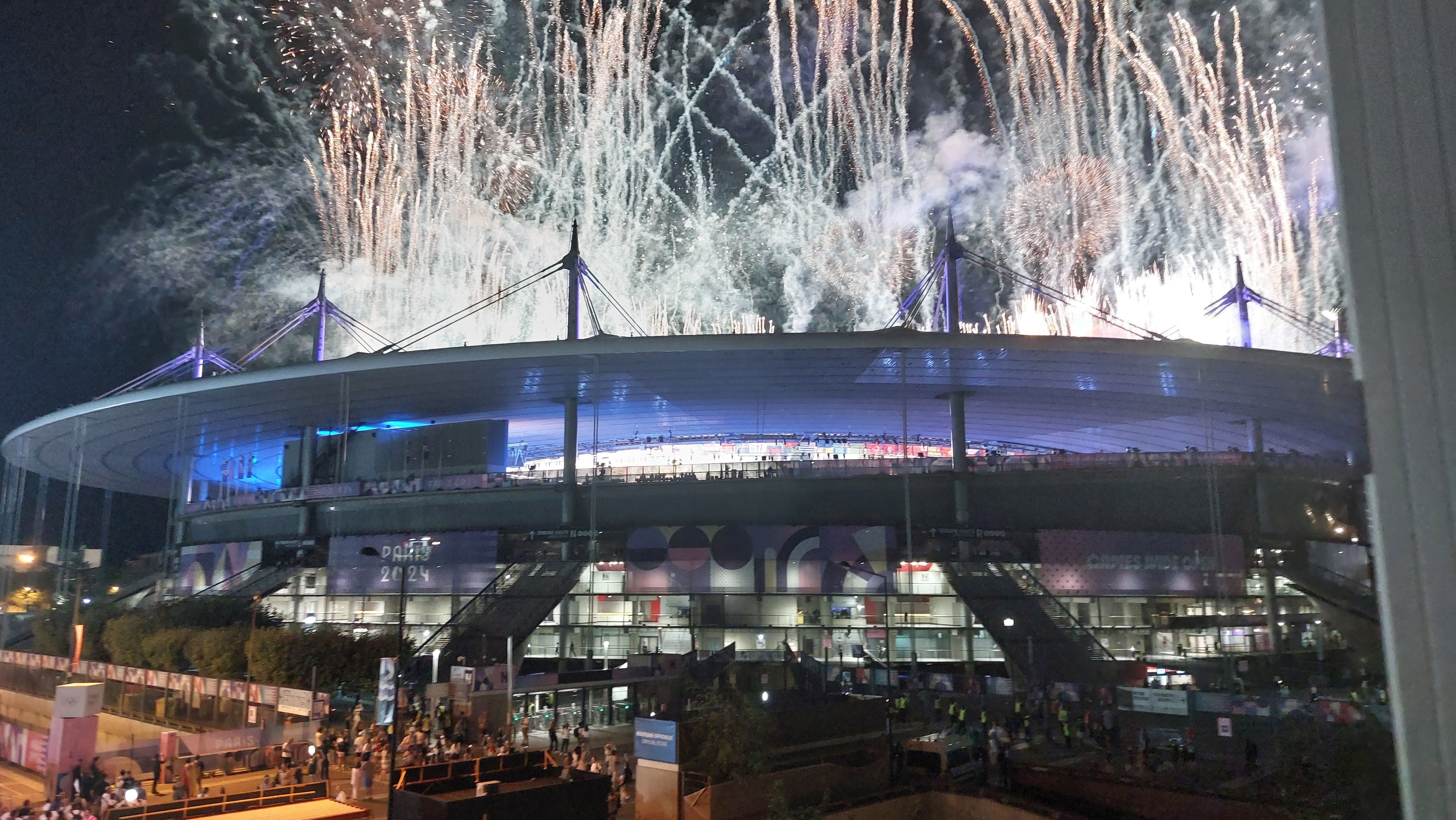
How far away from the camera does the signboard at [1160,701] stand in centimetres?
2317

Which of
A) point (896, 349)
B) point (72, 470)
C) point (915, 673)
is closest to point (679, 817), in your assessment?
point (915, 673)

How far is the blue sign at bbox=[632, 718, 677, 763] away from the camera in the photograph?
17.6m

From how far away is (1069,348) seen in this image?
117 ft

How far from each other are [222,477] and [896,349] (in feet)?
167

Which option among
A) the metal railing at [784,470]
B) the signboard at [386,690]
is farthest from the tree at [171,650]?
the signboard at [386,690]

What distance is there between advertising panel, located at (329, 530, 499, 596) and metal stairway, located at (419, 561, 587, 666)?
1.29 metres

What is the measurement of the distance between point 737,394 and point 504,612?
45.8 feet

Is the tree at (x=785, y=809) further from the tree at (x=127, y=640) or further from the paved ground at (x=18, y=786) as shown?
the tree at (x=127, y=640)

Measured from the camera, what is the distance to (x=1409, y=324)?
5.60ft

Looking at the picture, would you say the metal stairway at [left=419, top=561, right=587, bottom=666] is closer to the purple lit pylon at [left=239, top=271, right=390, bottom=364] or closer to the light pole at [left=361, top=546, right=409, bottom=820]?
the light pole at [left=361, top=546, right=409, bottom=820]

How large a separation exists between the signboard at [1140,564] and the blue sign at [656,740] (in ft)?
74.1

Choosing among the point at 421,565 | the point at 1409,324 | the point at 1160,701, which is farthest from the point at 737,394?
the point at 1409,324

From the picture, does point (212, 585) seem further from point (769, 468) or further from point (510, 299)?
point (769, 468)

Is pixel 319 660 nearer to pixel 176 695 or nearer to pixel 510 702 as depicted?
pixel 176 695
